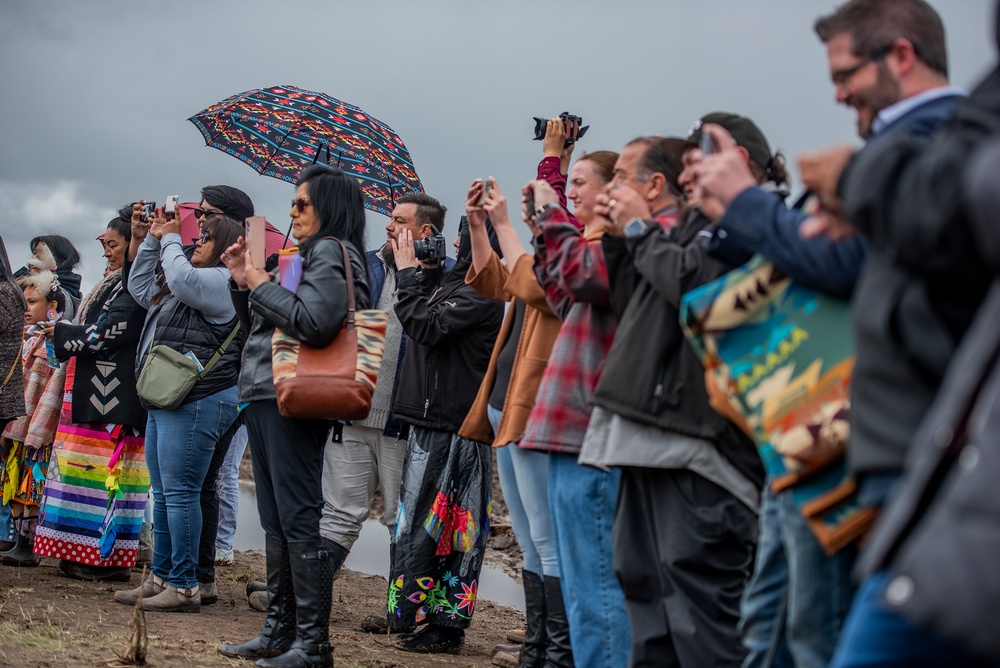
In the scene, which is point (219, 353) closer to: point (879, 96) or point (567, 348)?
point (567, 348)

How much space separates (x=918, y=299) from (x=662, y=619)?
1.82 metres

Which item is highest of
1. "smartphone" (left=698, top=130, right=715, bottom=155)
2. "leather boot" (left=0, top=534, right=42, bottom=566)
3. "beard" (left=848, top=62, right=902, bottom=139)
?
"beard" (left=848, top=62, right=902, bottom=139)

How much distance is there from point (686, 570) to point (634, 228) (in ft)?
3.52

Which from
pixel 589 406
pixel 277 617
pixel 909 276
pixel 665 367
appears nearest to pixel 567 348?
pixel 589 406

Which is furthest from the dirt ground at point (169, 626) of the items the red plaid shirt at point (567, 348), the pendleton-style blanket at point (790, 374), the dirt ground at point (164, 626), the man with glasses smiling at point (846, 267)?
the pendleton-style blanket at point (790, 374)

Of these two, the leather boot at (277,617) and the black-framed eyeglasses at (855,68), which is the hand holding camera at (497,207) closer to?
the leather boot at (277,617)

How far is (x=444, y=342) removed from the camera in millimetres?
5660

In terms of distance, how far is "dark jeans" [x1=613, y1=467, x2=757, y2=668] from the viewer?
10.8ft

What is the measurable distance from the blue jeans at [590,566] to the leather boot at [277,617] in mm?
1533

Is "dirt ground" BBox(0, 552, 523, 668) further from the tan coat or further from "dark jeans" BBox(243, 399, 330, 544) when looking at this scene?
the tan coat

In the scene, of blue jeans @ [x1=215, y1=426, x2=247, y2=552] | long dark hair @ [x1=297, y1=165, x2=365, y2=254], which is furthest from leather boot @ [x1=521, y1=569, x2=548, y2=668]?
blue jeans @ [x1=215, y1=426, x2=247, y2=552]

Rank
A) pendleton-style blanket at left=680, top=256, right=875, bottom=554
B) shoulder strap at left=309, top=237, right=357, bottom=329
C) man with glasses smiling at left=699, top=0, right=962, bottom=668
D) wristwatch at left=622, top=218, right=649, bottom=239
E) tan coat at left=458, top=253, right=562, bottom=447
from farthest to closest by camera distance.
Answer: shoulder strap at left=309, top=237, right=357, bottom=329 < tan coat at left=458, top=253, right=562, bottom=447 < wristwatch at left=622, top=218, right=649, bottom=239 < pendleton-style blanket at left=680, top=256, right=875, bottom=554 < man with glasses smiling at left=699, top=0, right=962, bottom=668

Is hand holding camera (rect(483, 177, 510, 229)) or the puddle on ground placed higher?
hand holding camera (rect(483, 177, 510, 229))

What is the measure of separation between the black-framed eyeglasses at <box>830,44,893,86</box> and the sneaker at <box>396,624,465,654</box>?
3.72 meters
